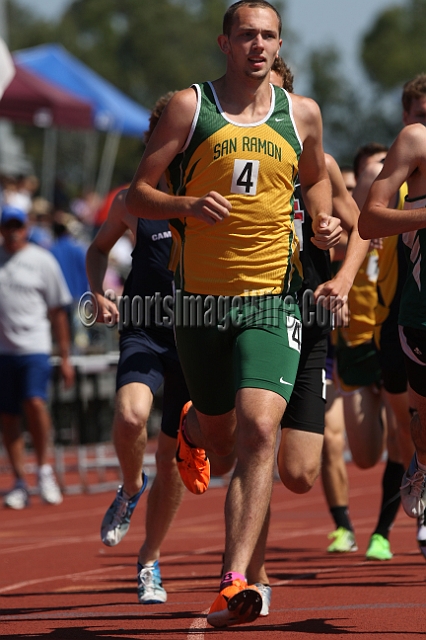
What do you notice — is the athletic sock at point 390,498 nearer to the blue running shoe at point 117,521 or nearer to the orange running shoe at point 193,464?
the blue running shoe at point 117,521

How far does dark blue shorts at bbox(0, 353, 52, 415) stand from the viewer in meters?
12.7

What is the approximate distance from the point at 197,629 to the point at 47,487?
24.0 feet

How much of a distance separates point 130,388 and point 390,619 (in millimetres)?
1946

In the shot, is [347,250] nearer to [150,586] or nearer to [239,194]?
[239,194]

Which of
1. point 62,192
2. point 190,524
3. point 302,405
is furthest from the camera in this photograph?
point 62,192

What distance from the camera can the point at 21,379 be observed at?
12.8m

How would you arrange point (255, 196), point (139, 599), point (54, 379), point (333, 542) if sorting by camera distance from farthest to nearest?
point (54, 379) < point (333, 542) < point (139, 599) < point (255, 196)

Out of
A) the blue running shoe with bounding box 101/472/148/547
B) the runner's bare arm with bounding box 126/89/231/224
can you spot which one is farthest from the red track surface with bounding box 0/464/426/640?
the runner's bare arm with bounding box 126/89/231/224

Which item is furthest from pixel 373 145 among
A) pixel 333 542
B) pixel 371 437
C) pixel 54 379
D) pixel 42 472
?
pixel 54 379

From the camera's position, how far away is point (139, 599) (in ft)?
22.3

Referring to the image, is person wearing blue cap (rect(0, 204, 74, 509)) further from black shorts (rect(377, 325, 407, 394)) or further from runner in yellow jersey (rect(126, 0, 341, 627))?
runner in yellow jersey (rect(126, 0, 341, 627))

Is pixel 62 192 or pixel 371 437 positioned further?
pixel 62 192

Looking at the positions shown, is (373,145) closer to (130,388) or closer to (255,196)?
(130,388)

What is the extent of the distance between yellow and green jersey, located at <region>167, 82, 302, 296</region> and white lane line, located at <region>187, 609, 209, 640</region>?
1.49 meters
